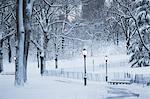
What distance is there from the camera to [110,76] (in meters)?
44.2

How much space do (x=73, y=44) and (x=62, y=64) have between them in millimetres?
11987

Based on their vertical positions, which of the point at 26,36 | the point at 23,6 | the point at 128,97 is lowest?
the point at 128,97

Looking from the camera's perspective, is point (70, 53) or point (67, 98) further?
point (70, 53)

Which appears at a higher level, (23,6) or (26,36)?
(23,6)

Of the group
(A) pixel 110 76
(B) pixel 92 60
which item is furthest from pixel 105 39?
(A) pixel 110 76

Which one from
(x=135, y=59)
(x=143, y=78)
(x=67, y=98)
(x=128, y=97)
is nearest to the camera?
(x=67, y=98)

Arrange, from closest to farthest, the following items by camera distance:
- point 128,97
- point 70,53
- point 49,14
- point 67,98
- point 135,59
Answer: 1. point 67,98
2. point 128,97
3. point 49,14
4. point 135,59
5. point 70,53

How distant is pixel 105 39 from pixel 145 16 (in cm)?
3221

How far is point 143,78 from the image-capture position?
3525cm

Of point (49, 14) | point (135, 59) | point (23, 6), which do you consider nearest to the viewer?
point (23, 6)

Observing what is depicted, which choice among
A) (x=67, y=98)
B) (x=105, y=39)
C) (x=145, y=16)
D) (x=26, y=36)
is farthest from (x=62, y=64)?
(x=67, y=98)

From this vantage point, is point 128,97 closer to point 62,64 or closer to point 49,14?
point 49,14

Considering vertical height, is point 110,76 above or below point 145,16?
below

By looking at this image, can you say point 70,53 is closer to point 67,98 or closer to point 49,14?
point 49,14
